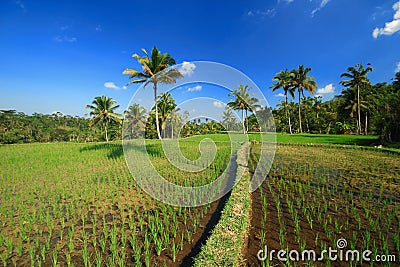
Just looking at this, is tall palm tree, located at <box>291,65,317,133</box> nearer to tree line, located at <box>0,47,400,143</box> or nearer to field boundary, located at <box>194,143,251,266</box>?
tree line, located at <box>0,47,400,143</box>

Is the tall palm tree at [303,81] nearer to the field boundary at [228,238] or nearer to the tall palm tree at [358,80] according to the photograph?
the tall palm tree at [358,80]

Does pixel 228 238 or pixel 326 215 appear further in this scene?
pixel 326 215

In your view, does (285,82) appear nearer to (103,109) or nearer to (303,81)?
(303,81)

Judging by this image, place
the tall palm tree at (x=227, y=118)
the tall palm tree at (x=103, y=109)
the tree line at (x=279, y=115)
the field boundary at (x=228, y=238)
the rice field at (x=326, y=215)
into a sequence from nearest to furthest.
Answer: the field boundary at (x=228, y=238)
the rice field at (x=326, y=215)
the tall palm tree at (x=227, y=118)
the tree line at (x=279, y=115)
the tall palm tree at (x=103, y=109)

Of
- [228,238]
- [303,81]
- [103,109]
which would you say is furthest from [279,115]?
[228,238]

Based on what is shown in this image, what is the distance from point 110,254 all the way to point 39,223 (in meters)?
1.86

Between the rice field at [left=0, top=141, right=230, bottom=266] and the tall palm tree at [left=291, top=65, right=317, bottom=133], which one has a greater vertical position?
the tall palm tree at [left=291, top=65, right=317, bottom=133]

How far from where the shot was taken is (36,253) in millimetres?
2664

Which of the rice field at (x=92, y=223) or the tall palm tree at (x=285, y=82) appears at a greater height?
the tall palm tree at (x=285, y=82)

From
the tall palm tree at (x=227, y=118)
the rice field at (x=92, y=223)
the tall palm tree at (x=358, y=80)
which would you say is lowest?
the rice field at (x=92, y=223)

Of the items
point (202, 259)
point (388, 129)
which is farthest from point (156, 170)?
point (388, 129)

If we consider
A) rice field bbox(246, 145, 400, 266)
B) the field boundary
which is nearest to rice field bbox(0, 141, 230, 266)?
the field boundary

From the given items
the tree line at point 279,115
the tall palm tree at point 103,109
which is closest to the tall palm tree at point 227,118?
the tree line at point 279,115

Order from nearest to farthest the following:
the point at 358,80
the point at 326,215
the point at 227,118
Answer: the point at 326,215 → the point at 227,118 → the point at 358,80
